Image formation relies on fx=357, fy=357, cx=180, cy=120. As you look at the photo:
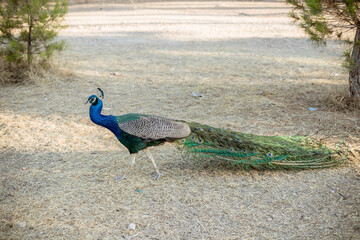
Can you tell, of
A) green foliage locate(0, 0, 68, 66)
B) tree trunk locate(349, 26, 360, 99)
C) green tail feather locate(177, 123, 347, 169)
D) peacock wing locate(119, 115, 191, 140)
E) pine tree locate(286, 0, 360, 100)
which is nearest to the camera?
peacock wing locate(119, 115, 191, 140)

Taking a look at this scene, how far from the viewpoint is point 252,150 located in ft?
11.8

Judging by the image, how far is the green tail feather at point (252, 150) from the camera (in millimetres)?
3549

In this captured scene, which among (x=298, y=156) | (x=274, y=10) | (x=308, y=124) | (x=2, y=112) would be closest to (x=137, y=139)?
(x=298, y=156)

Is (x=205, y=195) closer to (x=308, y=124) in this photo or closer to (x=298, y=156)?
(x=298, y=156)

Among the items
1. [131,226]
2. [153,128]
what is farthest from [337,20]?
[131,226]

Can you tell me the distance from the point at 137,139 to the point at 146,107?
234 cm

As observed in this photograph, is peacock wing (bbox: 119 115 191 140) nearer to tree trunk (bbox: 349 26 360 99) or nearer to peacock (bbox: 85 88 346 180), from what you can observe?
peacock (bbox: 85 88 346 180)

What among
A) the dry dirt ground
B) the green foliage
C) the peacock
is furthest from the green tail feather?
the green foliage

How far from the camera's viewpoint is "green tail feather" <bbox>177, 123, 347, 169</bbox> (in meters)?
3.55

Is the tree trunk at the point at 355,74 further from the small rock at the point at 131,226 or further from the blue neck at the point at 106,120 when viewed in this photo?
the small rock at the point at 131,226

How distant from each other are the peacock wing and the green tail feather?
129 millimetres

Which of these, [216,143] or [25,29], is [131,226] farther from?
[25,29]

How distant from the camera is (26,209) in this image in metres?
3.18

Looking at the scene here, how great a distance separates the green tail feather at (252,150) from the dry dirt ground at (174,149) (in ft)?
0.42
